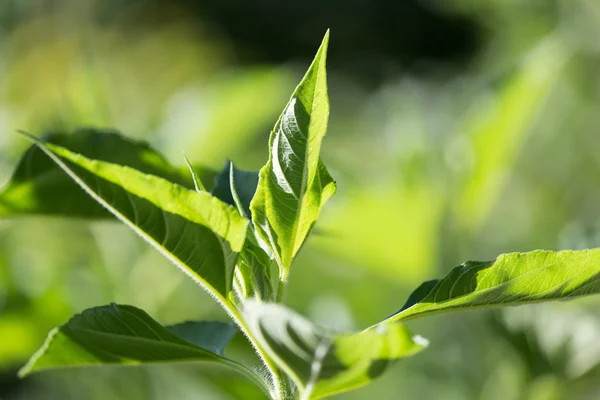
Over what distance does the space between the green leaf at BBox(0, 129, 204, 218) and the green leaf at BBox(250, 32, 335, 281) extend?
0.13 m

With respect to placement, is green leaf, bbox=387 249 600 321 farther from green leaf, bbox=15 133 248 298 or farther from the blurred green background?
the blurred green background

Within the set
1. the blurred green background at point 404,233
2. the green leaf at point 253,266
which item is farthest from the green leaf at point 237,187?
the blurred green background at point 404,233

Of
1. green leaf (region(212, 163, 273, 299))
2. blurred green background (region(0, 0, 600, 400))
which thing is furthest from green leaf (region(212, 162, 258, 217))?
blurred green background (region(0, 0, 600, 400))

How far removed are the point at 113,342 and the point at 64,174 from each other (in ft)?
0.57

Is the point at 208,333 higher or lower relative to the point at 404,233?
lower

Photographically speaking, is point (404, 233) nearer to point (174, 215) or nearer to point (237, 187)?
point (237, 187)

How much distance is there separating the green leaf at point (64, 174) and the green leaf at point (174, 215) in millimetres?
139

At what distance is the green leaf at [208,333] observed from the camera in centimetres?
45

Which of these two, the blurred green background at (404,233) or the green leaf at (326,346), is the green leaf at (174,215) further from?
the blurred green background at (404,233)

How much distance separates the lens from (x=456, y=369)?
93 centimetres

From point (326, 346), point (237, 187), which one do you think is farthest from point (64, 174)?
point (326, 346)

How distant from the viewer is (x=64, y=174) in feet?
1.69

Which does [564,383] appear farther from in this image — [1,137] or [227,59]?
[227,59]

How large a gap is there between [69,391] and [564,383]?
0.65 m
